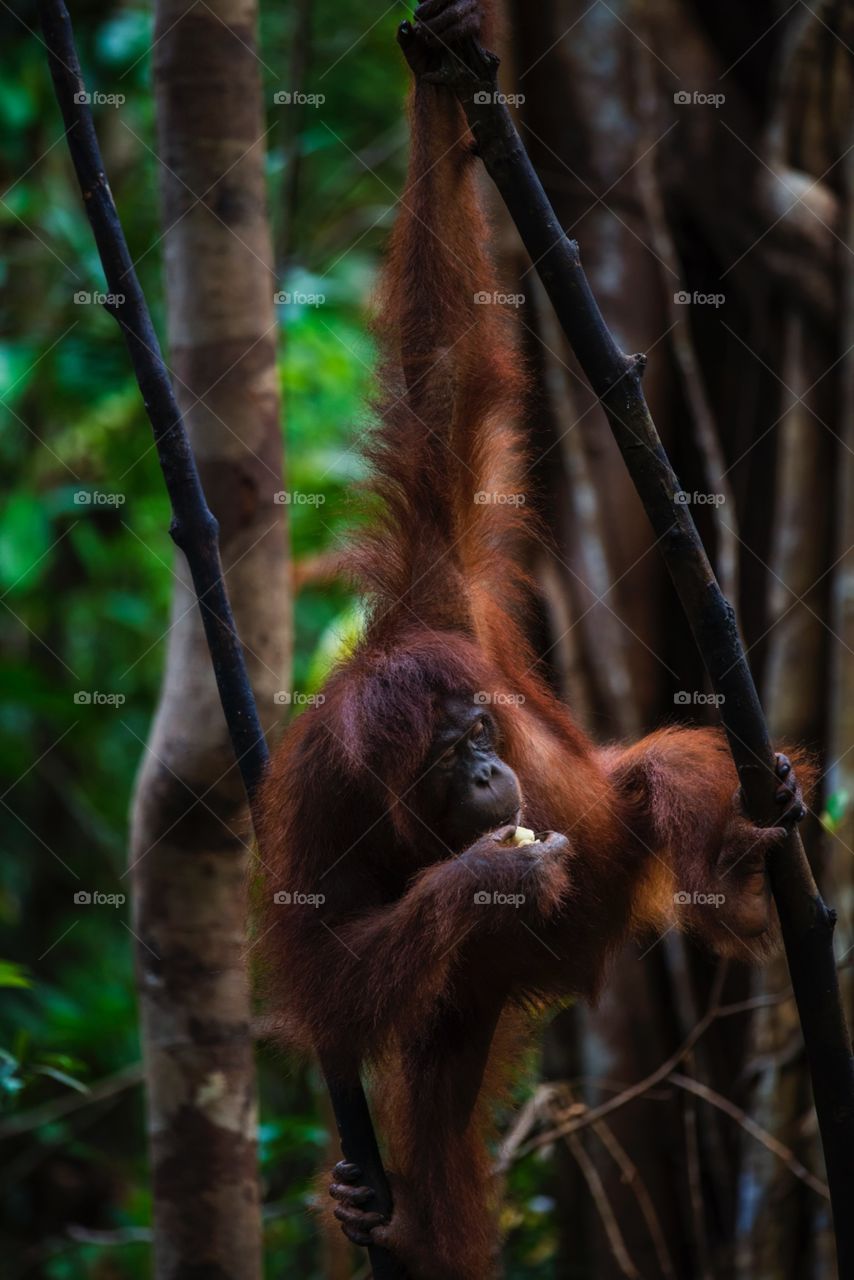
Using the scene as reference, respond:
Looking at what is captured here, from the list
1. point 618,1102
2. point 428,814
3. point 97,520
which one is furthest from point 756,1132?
point 97,520

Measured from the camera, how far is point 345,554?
2.54m

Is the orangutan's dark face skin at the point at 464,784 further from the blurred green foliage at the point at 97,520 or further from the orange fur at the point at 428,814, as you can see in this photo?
the blurred green foliage at the point at 97,520

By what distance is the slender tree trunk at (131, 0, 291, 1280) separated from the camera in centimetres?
277

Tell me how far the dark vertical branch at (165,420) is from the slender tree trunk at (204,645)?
2.43 feet

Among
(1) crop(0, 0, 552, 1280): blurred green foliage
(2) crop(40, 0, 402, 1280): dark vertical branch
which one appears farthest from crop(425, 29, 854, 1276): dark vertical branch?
(1) crop(0, 0, 552, 1280): blurred green foliage

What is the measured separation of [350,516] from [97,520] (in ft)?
10.3

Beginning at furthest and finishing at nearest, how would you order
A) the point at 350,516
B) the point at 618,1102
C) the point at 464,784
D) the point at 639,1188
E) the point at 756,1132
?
the point at 639,1188 → the point at 756,1132 → the point at 618,1102 → the point at 350,516 → the point at 464,784

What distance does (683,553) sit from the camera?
175cm

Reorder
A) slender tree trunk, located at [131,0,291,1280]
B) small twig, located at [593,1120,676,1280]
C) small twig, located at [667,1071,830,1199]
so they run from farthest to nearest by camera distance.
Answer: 1. small twig, located at [593,1120,676,1280]
2. small twig, located at [667,1071,830,1199]
3. slender tree trunk, located at [131,0,291,1280]

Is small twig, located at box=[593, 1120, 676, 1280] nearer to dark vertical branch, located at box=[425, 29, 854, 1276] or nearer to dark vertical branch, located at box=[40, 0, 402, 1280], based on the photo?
dark vertical branch, located at box=[40, 0, 402, 1280]


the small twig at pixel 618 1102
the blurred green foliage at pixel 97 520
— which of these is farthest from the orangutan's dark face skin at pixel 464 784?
the blurred green foliage at pixel 97 520

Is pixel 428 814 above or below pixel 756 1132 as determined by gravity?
above

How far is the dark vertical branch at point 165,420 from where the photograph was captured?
2.00 meters

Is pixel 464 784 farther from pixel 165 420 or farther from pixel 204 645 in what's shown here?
pixel 204 645
